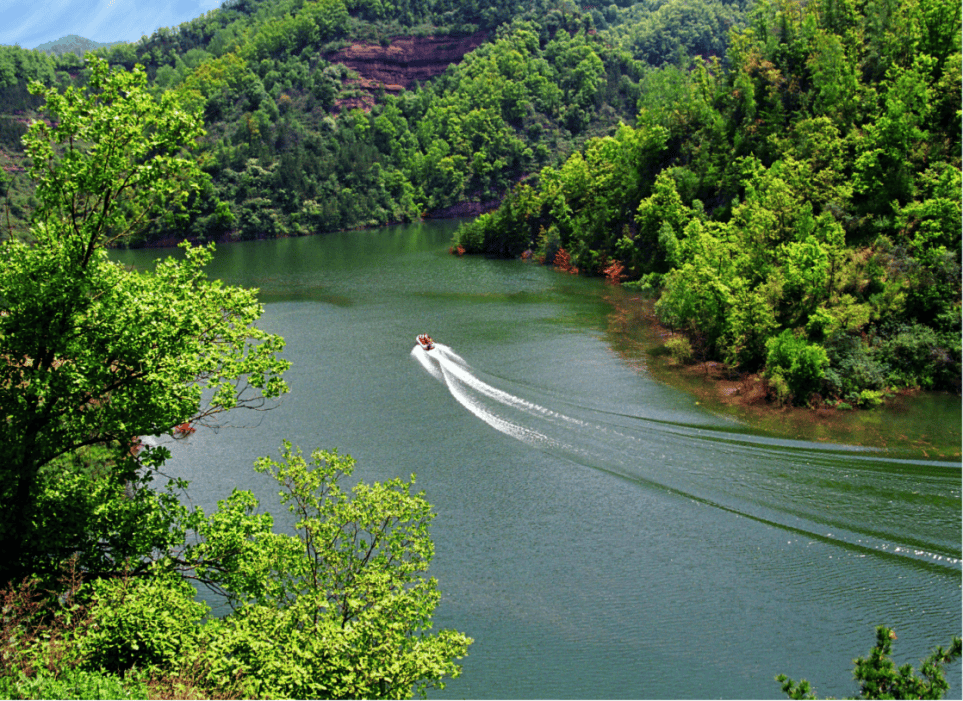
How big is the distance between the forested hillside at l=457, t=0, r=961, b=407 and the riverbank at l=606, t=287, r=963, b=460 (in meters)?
0.89

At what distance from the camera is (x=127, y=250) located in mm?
118562

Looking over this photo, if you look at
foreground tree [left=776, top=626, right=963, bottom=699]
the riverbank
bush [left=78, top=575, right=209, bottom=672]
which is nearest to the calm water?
the riverbank

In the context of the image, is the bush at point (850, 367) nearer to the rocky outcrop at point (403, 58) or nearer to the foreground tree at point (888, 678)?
the foreground tree at point (888, 678)

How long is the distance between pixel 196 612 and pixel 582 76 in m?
149

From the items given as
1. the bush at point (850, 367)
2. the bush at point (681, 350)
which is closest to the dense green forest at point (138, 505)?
the bush at point (850, 367)

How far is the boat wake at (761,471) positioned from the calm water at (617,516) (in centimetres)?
9

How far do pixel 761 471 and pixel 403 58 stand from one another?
165344 mm

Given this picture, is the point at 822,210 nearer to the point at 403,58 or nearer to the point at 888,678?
the point at 888,678

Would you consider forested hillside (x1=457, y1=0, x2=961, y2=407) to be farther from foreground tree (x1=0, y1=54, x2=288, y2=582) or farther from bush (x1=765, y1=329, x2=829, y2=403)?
foreground tree (x1=0, y1=54, x2=288, y2=582)

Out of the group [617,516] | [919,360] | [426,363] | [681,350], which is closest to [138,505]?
[617,516]

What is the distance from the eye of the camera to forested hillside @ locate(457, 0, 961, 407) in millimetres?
39562

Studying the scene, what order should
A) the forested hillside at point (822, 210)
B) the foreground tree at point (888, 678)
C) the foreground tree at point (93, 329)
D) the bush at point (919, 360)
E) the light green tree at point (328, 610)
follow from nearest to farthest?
the foreground tree at point (888, 678), the light green tree at point (328, 610), the foreground tree at point (93, 329), the bush at point (919, 360), the forested hillside at point (822, 210)

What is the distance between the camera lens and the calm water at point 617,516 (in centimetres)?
2078

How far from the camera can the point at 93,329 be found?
587 inches
